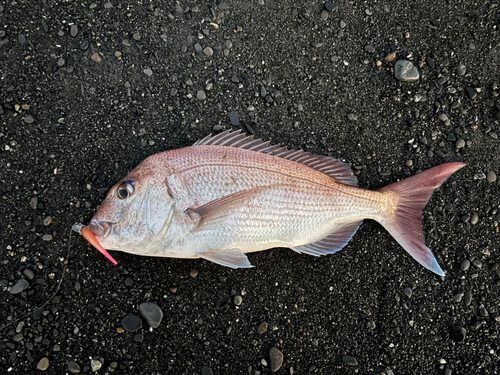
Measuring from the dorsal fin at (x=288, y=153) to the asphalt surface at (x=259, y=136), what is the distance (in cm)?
25

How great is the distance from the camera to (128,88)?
8.14 feet

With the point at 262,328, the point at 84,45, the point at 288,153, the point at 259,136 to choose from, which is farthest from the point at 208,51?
the point at 262,328

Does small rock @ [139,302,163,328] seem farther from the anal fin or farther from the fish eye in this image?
the anal fin

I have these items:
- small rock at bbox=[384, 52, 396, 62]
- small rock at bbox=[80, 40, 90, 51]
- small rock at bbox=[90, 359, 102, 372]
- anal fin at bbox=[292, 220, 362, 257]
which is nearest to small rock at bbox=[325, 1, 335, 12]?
small rock at bbox=[384, 52, 396, 62]

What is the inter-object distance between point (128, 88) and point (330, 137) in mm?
1447

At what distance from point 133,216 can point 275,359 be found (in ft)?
4.29

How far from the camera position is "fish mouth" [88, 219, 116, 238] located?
1879 millimetres

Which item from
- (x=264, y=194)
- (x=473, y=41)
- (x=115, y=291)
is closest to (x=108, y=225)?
(x=115, y=291)

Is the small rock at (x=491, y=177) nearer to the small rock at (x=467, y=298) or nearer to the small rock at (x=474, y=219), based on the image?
the small rock at (x=474, y=219)

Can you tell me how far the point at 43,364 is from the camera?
221 cm

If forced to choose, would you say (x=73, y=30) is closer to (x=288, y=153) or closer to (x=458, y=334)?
(x=288, y=153)

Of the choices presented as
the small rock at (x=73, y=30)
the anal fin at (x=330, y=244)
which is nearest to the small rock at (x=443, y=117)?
the anal fin at (x=330, y=244)

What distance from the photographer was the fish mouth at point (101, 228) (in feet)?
6.16

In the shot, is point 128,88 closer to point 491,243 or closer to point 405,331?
point 405,331
